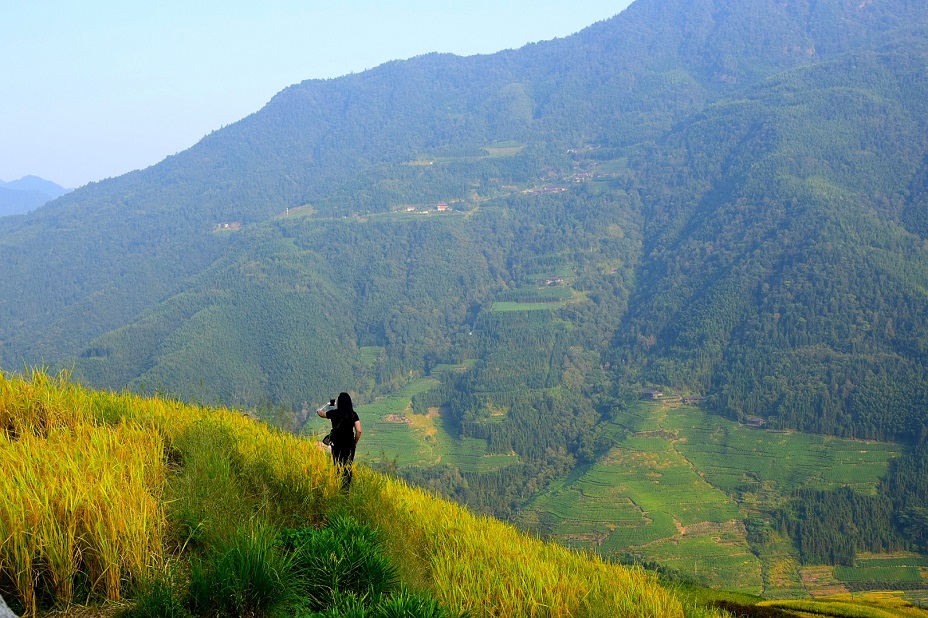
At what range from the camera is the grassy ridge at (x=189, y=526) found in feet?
16.8

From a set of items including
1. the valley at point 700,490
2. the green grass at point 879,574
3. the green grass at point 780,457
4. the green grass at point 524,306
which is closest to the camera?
the green grass at point 879,574

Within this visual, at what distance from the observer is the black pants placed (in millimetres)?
7746

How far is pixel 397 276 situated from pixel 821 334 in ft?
306

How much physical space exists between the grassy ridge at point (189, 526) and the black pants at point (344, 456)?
18 centimetres

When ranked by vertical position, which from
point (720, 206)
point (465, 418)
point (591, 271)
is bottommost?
point (465, 418)

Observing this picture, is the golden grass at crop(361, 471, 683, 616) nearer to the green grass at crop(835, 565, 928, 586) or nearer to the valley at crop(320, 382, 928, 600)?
the valley at crop(320, 382, 928, 600)

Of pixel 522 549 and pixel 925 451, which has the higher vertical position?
pixel 522 549

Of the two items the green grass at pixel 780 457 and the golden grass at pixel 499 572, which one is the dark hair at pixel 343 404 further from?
the green grass at pixel 780 457

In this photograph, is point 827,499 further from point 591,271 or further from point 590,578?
point 591,271

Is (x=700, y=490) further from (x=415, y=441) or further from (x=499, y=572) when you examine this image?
(x=499, y=572)

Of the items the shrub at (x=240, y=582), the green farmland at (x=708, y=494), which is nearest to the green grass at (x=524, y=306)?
the green farmland at (x=708, y=494)

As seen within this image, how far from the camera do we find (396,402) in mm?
112438

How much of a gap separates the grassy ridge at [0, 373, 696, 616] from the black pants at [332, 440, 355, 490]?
0.59 ft

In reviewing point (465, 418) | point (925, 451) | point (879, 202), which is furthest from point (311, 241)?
point (925, 451)
